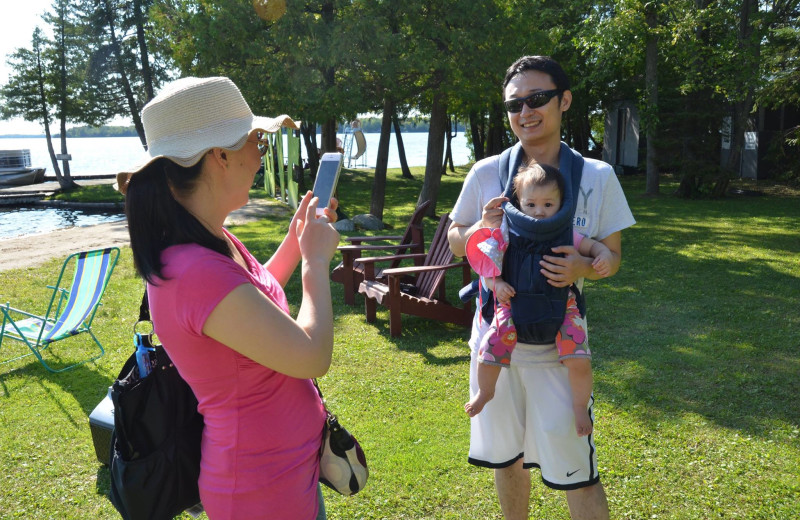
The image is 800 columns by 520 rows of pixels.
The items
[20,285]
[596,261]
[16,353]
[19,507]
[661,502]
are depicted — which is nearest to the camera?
[596,261]

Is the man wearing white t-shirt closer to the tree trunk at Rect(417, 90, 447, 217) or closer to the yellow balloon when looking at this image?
the yellow balloon

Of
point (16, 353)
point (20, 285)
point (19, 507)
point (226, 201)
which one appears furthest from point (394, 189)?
point (226, 201)

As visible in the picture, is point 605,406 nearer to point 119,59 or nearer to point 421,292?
point 421,292

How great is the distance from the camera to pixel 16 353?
6484 mm

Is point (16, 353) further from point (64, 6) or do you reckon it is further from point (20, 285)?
point (64, 6)

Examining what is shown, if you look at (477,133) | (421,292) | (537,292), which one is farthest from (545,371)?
(477,133)

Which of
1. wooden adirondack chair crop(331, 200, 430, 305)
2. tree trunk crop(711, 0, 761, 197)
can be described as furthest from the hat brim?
tree trunk crop(711, 0, 761, 197)

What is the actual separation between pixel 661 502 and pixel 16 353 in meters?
5.99

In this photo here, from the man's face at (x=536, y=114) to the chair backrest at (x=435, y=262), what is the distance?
4337 millimetres

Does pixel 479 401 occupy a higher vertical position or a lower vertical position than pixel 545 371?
lower

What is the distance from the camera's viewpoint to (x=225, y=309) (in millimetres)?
1531

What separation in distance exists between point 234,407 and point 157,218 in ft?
1.69

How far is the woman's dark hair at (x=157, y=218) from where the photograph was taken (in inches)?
63.5

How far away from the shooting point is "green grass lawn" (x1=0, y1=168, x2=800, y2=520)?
3654 mm
